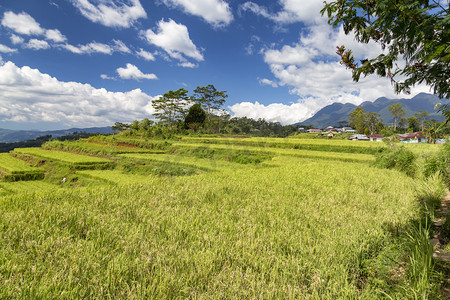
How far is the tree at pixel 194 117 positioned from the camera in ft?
158

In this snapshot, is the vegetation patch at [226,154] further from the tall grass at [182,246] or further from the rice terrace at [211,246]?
the tall grass at [182,246]

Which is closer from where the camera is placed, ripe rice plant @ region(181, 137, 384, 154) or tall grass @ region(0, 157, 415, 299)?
tall grass @ region(0, 157, 415, 299)

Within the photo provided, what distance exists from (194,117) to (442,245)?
47447mm

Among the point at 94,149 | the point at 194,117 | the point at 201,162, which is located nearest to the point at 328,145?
the point at 201,162

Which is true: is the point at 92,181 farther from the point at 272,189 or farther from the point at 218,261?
the point at 218,261

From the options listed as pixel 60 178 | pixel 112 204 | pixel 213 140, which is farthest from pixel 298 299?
pixel 213 140

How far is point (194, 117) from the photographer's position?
4862cm

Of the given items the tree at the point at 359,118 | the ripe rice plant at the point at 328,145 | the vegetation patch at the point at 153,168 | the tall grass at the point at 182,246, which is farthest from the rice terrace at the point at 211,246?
the tree at the point at 359,118

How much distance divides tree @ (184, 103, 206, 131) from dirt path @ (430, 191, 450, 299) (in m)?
45.1

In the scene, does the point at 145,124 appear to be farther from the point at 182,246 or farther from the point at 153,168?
the point at 182,246

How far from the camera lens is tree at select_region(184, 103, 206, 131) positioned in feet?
158

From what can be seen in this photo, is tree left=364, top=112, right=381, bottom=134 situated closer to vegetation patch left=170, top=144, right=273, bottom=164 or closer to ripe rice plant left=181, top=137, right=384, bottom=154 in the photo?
ripe rice plant left=181, top=137, right=384, bottom=154

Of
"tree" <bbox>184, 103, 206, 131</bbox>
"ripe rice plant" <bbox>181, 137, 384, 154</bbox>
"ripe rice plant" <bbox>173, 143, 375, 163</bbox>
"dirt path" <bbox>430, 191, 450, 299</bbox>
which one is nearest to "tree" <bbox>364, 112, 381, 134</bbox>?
"ripe rice plant" <bbox>181, 137, 384, 154</bbox>

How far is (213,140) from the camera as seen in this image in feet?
97.5
